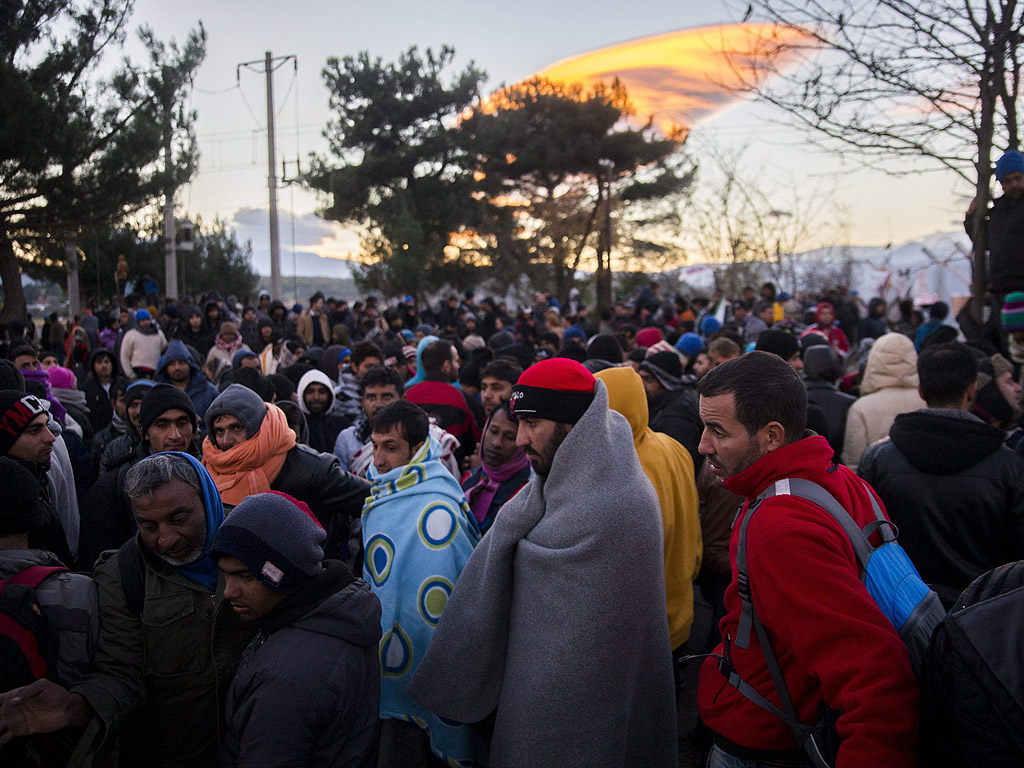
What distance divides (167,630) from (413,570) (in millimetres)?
867

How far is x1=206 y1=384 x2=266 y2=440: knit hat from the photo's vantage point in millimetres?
3629

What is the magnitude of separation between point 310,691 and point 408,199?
25406mm

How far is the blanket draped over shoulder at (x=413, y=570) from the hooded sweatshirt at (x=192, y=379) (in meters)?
3.38

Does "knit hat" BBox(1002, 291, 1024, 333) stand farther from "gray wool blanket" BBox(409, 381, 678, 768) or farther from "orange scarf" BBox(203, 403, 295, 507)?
"orange scarf" BBox(203, 403, 295, 507)

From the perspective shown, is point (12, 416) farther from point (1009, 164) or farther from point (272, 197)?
point (272, 197)

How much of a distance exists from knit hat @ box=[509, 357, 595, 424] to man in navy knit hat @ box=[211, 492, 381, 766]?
841mm

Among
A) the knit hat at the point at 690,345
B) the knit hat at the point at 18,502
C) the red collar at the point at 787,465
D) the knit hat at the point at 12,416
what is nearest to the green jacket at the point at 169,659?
the knit hat at the point at 18,502

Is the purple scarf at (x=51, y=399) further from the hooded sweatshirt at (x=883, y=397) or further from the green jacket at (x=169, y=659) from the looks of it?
the hooded sweatshirt at (x=883, y=397)

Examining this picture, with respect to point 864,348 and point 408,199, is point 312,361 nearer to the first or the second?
point 864,348

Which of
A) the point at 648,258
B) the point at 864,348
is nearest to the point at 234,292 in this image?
the point at 648,258

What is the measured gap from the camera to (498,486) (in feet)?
12.2

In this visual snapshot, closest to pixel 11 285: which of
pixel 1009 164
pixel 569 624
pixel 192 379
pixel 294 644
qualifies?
pixel 192 379

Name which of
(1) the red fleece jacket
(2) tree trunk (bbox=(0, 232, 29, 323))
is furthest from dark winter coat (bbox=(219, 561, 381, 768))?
(2) tree trunk (bbox=(0, 232, 29, 323))

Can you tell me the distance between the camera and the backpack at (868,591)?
5.43 feet
